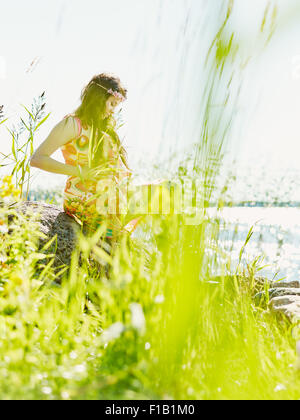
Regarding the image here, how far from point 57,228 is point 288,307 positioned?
1.53 metres

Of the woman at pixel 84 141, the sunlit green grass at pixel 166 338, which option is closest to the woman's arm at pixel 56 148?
the woman at pixel 84 141

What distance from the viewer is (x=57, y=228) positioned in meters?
2.60

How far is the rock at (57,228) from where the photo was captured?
2459mm

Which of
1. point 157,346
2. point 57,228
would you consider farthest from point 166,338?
point 57,228

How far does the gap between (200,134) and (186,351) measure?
2.42ft

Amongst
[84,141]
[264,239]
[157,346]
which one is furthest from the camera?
[264,239]

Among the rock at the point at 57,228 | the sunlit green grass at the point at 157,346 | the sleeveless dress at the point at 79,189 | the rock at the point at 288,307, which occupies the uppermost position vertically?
the sleeveless dress at the point at 79,189

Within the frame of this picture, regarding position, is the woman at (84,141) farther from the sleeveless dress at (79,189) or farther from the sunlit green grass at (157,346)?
the sunlit green grass at (157,346)

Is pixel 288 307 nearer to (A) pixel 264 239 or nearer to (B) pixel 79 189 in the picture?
(B) pixel 79 189

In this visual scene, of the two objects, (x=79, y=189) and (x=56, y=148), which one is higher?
(x=56, y=148)

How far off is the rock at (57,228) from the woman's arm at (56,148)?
280 millimetres

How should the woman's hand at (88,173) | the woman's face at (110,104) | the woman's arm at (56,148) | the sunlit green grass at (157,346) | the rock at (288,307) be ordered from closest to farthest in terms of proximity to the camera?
the sunlit green grass at (157,346), the woman's hand at (88,173), the rock at (288,307), the woman's arm at (56,148), the woman's face at (110,104)
